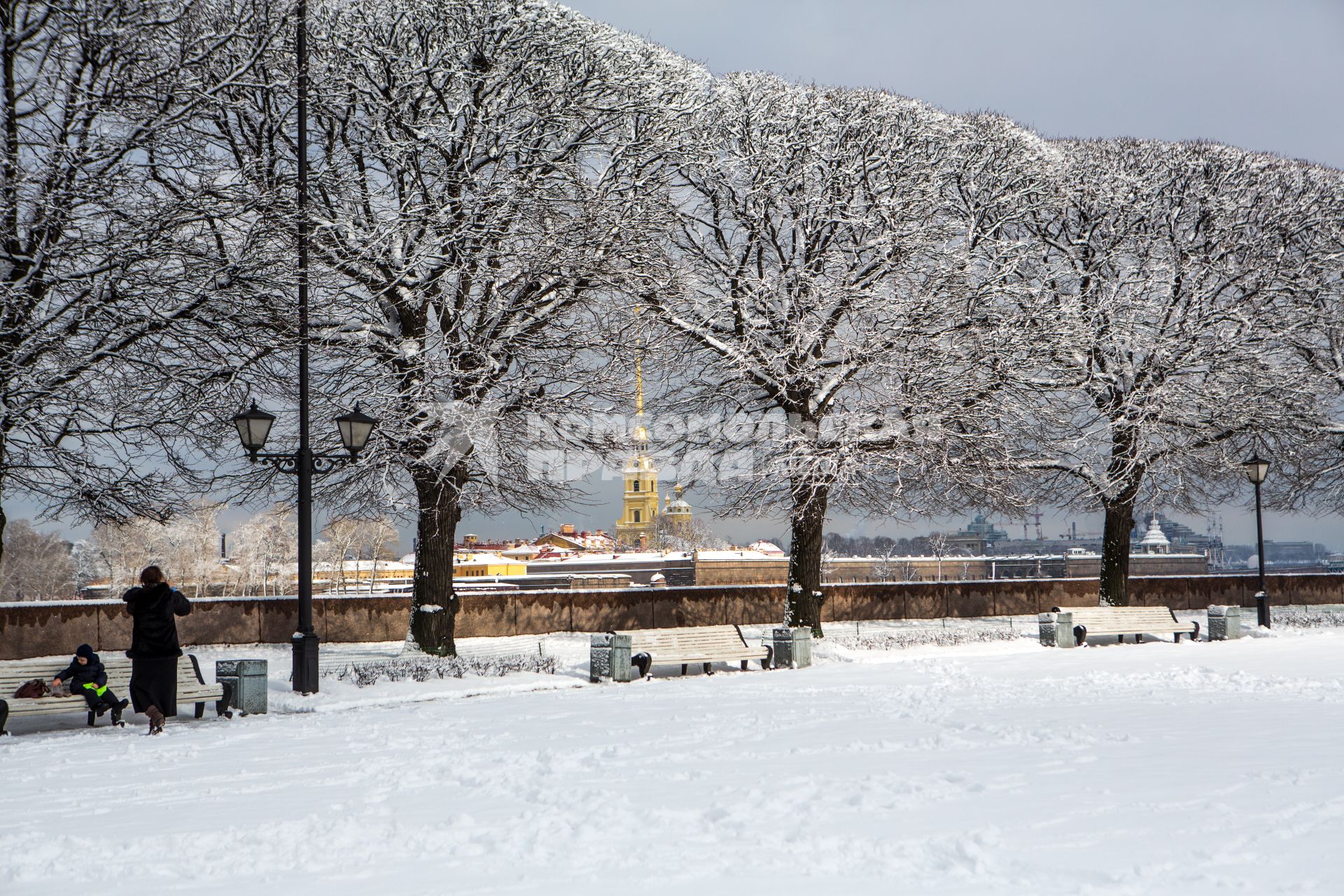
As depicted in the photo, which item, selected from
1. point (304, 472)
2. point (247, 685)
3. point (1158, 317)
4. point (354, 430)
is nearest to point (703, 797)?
point (247, 685)

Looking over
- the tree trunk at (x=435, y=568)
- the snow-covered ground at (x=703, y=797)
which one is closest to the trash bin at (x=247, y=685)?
the snow-covered ground at (x=703, y=797)

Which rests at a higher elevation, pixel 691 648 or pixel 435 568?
pixel 435 568

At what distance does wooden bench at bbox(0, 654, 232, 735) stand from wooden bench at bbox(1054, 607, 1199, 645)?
52.8ft

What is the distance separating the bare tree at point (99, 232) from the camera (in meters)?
12.5

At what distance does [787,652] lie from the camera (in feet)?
57.9

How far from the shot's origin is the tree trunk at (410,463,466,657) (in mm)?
17500

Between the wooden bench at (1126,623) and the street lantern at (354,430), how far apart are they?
14.4 m

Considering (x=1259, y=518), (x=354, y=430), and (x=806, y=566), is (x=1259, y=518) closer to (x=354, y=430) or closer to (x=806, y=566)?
(x=806, y=566)

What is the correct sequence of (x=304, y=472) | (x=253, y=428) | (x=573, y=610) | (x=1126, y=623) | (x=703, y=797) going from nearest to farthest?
(x=703, y=797), (x=253, y=428), (x=304, y=472), (x=1126, y=623), (x=573, y=610)

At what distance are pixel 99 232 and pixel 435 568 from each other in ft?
23.4

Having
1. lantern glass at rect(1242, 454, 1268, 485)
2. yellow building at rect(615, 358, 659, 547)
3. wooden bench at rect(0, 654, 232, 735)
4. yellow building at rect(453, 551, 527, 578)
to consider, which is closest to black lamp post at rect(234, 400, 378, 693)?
wooden bench at rect(0, 654, 232, 735)

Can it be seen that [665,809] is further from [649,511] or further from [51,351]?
[649,511]

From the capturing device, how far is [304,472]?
13883mm

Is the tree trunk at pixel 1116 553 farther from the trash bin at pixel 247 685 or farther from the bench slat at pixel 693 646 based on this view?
the trash bin at pixel 247 685
